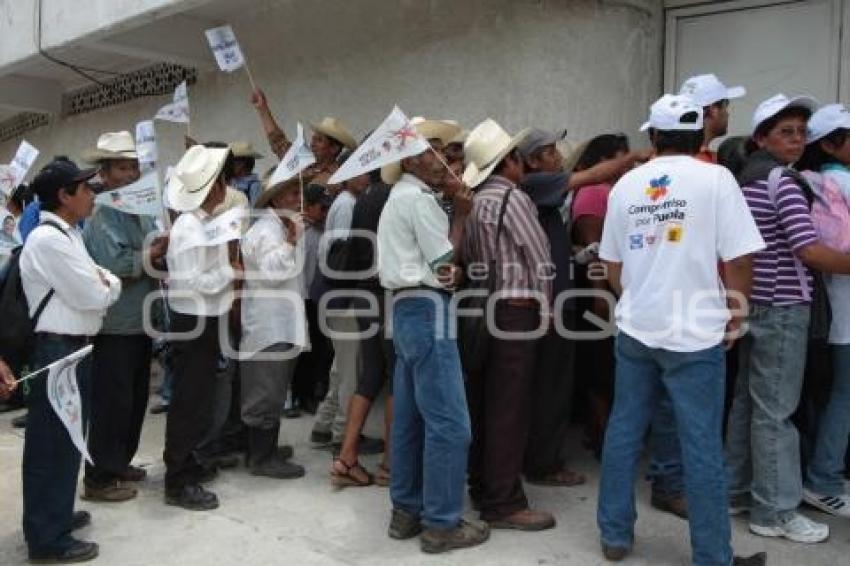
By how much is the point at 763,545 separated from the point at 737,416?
1.97 feet

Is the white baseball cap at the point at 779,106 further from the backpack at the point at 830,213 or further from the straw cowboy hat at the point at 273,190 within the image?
the straw cowboy hat at the point at 273,190

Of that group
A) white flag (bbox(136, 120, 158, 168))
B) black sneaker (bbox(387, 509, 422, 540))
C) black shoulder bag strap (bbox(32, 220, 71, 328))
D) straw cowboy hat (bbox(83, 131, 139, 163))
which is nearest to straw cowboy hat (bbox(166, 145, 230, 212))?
straw cowboy hat (bbox(83, 131, 139, 163))

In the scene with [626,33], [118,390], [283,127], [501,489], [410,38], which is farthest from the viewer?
[283,127]

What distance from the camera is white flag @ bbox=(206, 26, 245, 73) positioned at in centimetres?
607

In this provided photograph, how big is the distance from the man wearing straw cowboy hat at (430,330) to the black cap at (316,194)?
5.20 ft

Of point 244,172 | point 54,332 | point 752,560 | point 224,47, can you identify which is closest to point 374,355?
point 54,332

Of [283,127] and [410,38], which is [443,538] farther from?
[283,127]

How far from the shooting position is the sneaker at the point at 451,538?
374cm

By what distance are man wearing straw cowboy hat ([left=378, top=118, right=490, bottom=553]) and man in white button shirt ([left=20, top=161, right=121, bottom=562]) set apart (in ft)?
4.39

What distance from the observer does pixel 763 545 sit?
3.79 meters

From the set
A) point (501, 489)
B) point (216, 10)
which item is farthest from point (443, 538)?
point (216, 10)

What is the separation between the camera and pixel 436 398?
145 inches

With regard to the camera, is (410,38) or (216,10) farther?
(216,10)

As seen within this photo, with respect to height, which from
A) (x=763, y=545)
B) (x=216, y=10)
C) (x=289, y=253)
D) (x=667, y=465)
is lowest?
(x=763, y=545)
